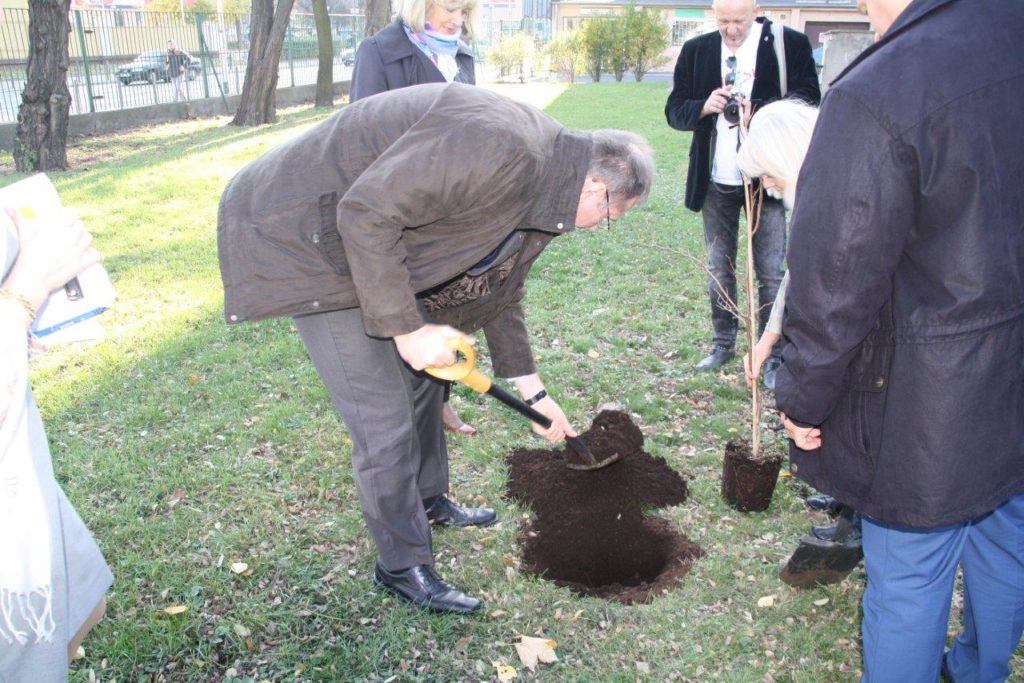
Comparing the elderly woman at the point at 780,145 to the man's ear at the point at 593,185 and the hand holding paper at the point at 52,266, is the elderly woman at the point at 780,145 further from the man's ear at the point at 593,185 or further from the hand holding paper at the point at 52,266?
the hand holding paper at the point at 52,266

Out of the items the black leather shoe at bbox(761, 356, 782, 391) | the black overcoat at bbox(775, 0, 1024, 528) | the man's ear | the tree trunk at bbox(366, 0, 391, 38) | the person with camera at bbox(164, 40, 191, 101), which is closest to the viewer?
the black overcoat at bbox(775, 0, 1024, 528)

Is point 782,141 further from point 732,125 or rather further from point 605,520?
point 732,125

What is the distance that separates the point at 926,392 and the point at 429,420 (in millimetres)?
1800

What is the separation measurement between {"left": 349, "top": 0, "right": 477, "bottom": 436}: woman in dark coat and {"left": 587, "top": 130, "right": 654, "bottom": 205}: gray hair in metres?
1.40

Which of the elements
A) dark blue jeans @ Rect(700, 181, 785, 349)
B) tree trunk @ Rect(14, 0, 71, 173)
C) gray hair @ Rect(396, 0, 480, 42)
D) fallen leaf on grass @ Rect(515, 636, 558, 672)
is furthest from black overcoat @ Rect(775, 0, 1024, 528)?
tree trunk @ Rect(14, 0, 71, 173)

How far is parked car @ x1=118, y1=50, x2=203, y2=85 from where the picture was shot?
1669cm

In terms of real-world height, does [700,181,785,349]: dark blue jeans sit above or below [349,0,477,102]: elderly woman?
below

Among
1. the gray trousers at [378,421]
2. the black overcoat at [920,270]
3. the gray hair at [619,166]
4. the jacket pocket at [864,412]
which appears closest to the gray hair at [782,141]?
the gray hair at [619,166]

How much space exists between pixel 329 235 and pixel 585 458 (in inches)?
68.1

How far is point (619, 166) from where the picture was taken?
7.88 ft

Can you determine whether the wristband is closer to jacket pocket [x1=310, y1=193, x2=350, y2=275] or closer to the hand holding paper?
jacket pocket [x1=310, y1=193, x2=350, y2=275]

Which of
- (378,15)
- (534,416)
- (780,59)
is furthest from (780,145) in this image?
(378,15)

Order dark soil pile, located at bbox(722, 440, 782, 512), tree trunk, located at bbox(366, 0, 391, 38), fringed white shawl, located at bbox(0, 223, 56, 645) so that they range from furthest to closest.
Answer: tree trunk, located at bbox(366, 0, 391, 38)
dark soil pile, located at bbox(722, 440, 782, 512)
fringed white shawl, located at bbox(0, 223, 56, 645)

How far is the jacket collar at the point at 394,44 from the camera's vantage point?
352 cm
